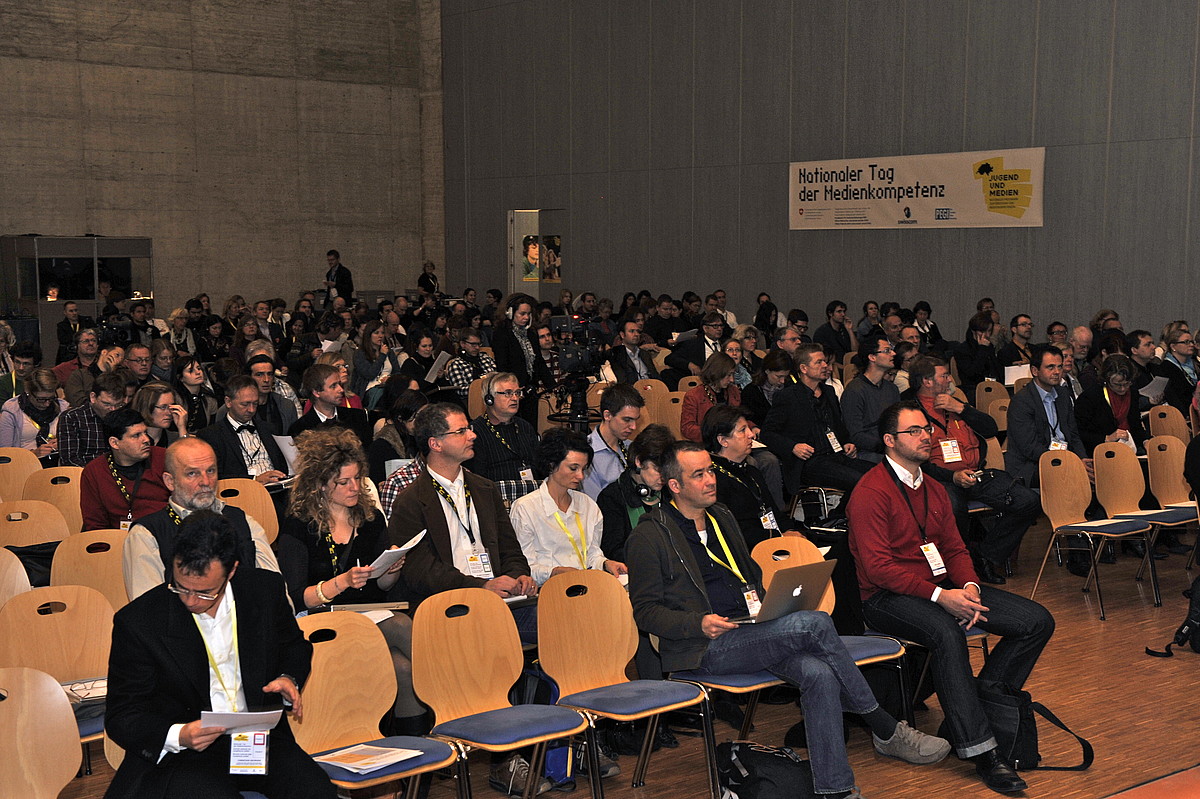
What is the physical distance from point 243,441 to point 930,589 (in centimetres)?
370

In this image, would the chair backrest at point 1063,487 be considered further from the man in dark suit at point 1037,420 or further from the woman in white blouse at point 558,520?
the woman in white blouse at point 558,520

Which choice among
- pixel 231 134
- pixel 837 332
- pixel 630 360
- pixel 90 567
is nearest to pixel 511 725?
pixel 90 567

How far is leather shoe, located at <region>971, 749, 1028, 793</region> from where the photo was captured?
4.32 metres

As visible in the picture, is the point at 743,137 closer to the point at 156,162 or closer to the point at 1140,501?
the point at 156,162

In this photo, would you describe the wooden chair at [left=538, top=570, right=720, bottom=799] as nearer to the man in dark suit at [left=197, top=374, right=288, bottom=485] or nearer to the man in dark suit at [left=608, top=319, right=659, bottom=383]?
the man in dark suit at [left=197, top=374, right=288, bottom=485]

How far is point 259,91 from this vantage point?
803 inches

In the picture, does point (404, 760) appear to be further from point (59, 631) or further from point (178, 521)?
point (59, 631)

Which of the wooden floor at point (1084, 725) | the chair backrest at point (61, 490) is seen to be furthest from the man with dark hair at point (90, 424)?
the wooden floor at point (1084, 725)

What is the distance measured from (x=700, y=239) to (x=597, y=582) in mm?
13903

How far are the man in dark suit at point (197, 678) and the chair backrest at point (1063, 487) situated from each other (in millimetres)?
4819

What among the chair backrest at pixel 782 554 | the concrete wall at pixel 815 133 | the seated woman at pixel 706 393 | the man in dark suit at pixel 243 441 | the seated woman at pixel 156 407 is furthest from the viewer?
the concrete wall at pixel 815 133

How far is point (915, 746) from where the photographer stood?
4.53m

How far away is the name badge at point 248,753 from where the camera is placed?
3217mm

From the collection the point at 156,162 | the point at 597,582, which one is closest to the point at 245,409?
the point at 597,582
